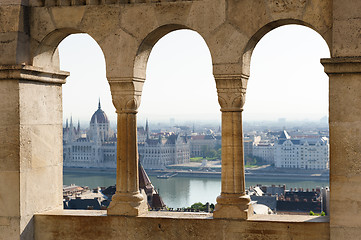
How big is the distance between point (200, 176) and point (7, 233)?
81.3 m

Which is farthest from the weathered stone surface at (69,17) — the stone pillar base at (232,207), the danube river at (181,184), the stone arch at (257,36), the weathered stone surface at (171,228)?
the danube river at (181,184)

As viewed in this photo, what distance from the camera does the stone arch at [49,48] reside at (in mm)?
4617

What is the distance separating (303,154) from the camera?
99.5 metres

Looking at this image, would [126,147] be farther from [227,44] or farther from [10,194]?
[227,44]

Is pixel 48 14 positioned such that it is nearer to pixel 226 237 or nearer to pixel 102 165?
pixel 226 237

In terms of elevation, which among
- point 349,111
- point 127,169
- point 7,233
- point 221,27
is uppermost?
point 221,27

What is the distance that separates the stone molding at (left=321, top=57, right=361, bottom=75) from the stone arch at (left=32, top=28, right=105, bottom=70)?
1799 millimetres

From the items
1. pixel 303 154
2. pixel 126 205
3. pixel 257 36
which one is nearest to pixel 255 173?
pixel 303 154

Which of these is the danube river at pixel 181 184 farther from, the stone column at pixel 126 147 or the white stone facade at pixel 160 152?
the stone column at pixel 126 147

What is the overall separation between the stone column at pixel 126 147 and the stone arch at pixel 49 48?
1.83 feet

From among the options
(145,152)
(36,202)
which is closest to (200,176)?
(145,152)

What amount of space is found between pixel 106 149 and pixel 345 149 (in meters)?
102

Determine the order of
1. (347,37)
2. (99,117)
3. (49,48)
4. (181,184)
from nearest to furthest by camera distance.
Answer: (347,37), (49,48), (181,184), (99,117)

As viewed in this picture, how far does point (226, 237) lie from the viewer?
13.9 feet
